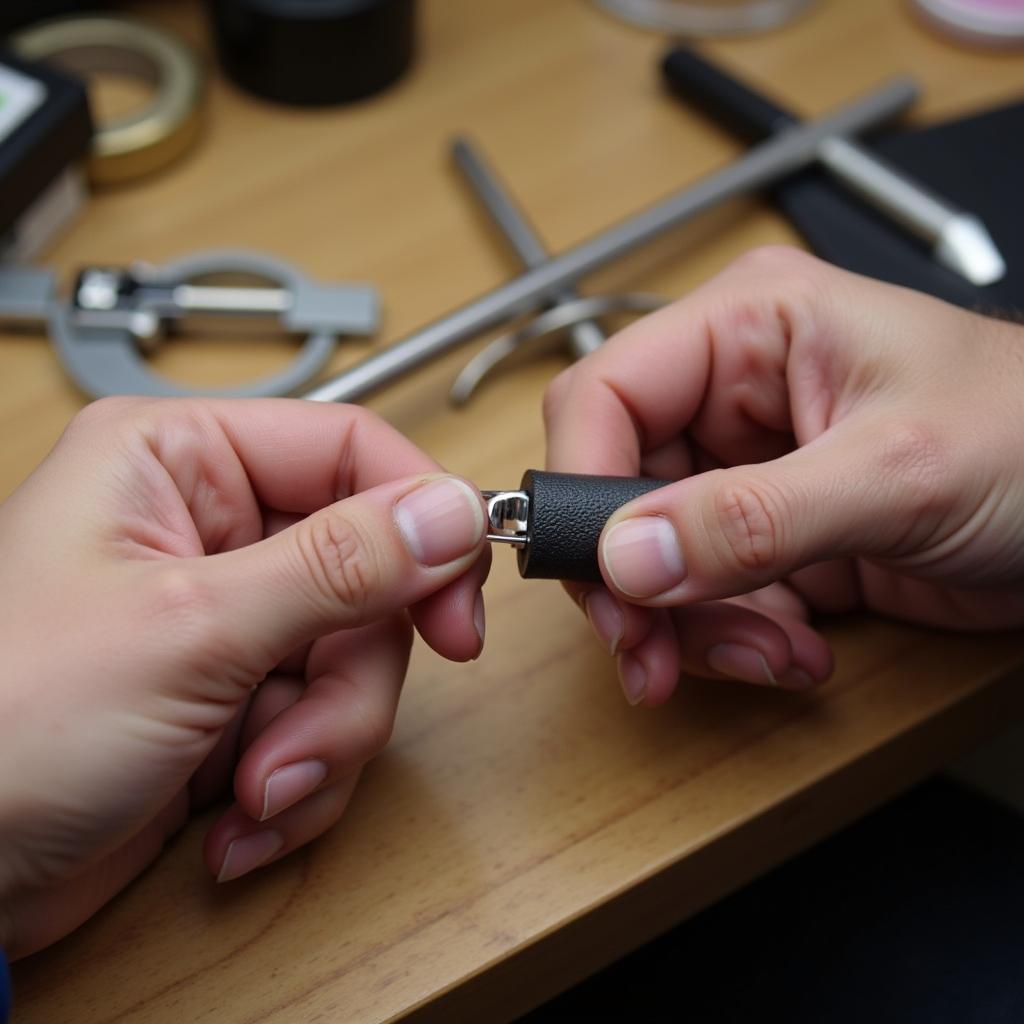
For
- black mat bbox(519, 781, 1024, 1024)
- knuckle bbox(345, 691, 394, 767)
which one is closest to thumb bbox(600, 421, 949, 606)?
knuckle bbox(345, 691, 394, 767)

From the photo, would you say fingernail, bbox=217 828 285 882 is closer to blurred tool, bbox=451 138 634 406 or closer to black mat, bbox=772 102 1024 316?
blurred tool, bbox=451 138 634 406

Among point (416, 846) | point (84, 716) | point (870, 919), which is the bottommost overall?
point (870, 919)

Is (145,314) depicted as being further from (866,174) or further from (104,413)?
(866,174)

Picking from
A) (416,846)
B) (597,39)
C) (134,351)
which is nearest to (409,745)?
(416,846)

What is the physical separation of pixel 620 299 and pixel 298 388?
0.19 meters

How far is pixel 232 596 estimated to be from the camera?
1.16ft

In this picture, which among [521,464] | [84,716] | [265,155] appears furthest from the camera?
[265,155]

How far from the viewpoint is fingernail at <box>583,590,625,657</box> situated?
0.44 meters

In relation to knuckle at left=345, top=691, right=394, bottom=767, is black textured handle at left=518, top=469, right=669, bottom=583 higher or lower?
higher

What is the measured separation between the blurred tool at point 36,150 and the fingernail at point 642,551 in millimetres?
427

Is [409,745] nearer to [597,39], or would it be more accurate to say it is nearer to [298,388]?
[298,388]

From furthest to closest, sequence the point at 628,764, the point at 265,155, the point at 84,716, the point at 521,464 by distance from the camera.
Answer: the point at 265,155 < the point at 521,464 < the point at 628,764 < the point at 84,716

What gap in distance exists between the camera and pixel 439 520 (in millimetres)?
379

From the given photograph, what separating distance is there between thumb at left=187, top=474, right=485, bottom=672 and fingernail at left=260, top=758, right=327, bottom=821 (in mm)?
44
